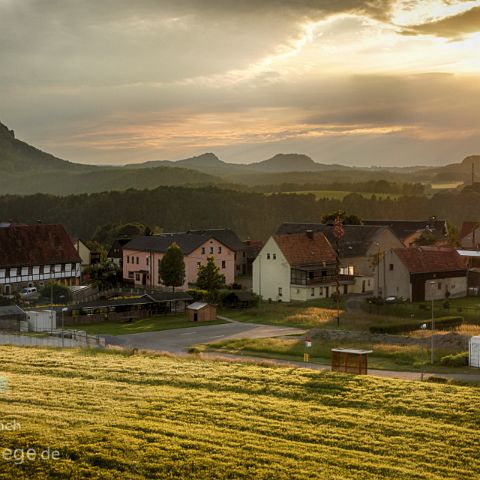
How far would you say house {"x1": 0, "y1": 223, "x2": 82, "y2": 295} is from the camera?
78.1m

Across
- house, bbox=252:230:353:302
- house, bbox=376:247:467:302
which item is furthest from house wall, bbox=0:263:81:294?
house, bbox=376:247:467:302

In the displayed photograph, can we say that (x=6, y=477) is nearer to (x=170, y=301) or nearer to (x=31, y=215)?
(x=170, y=301)

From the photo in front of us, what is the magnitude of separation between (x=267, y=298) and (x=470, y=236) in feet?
129

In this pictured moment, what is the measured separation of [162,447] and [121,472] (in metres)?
2.01

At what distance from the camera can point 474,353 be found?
40.2 metres

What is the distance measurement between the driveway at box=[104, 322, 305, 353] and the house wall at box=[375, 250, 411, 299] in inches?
637

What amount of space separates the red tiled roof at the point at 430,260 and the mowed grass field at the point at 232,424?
3753 cm

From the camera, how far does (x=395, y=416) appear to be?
87.4 ft

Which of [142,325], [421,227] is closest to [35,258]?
[142,325]

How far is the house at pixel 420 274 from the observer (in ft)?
227

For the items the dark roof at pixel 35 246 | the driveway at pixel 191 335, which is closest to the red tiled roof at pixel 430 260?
the driveway at pixel 191 335

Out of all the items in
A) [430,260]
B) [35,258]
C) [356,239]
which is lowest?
[430,260]

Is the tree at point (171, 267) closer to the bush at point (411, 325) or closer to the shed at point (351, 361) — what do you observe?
the bush at point (411, 325)

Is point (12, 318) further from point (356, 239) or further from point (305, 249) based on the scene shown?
point (356, 239)
